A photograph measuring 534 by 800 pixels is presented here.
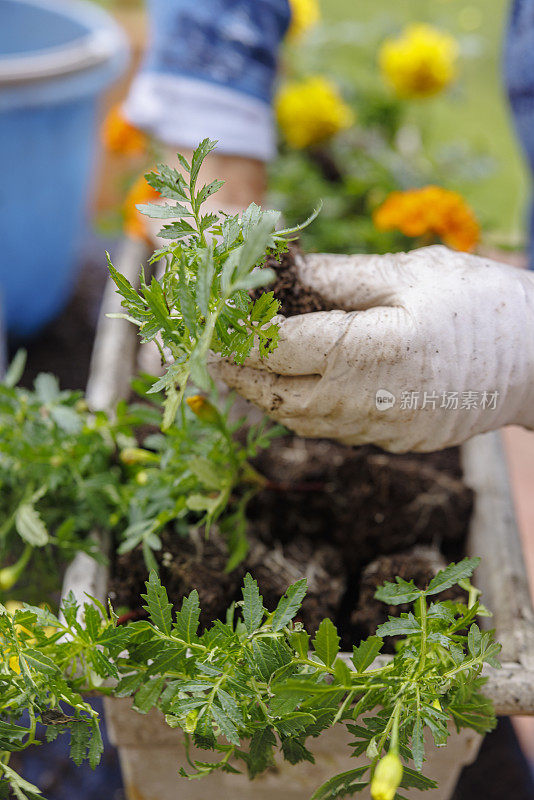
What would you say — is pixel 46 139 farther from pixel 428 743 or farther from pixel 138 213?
pixel 428 743

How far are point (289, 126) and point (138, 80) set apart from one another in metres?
0.62

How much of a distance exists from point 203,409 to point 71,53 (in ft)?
3.36

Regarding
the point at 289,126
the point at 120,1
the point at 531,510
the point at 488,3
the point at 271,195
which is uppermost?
the point at 488,3

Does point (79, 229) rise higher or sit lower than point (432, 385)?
lower

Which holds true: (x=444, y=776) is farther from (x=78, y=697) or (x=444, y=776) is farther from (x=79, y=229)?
(x=79, y=229)

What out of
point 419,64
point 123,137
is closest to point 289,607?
point 123,137

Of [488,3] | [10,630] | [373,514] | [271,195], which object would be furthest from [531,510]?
[488,3]

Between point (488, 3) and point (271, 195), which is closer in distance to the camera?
point (271, 195)

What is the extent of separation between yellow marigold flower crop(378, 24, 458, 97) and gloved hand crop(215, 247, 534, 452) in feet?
4.03

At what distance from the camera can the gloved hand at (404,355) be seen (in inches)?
22.7

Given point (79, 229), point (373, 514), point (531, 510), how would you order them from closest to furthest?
point (373, 514) < point (531, 510) < point (79, 229)

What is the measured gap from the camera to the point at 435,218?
100 cm

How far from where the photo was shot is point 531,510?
1.32 metres

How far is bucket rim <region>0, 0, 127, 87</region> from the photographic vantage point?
51.1 inches
